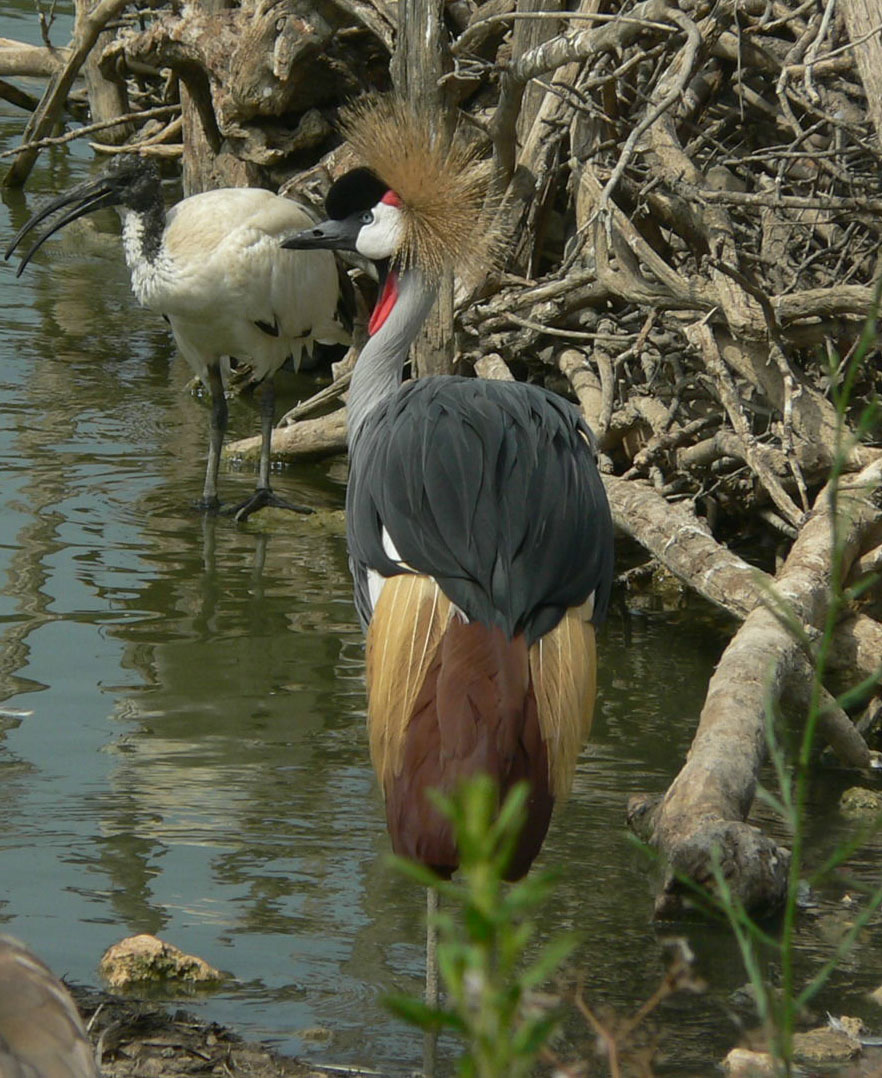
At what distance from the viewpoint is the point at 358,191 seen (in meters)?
5.20

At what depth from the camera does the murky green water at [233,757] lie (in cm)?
372

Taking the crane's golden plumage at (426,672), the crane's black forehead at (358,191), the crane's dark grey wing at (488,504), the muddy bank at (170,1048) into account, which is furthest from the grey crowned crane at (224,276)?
the muddy bank at (170,1048)

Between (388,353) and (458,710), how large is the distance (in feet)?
5.91

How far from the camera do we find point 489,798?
41.8 inches

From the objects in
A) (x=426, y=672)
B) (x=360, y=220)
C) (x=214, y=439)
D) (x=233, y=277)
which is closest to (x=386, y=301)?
(x=360, y=220)

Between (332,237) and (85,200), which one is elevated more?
(332,237)

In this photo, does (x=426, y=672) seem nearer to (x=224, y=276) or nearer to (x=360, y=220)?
(x=360, y=220)

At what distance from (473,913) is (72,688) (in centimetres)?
450

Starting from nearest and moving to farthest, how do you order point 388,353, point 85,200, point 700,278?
1. point 388,353
2. point 700,278
3. point 85,200

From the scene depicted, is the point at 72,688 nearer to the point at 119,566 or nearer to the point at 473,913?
the point at 119,566

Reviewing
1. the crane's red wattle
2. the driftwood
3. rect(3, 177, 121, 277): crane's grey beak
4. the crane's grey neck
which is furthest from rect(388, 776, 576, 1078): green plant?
rect(3, 177, 121, 277): crane's grey beak

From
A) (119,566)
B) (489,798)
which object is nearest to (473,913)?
(489,798)

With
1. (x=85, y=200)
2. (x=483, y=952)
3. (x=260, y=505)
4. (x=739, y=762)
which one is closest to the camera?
(x=483, y=952)

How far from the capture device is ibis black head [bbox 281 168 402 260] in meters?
5.02
